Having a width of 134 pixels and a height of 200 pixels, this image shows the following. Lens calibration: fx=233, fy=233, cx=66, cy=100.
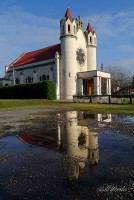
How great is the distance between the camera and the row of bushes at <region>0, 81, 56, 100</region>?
39812mm

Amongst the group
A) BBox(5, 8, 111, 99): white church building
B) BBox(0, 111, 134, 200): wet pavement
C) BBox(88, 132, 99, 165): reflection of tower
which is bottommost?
BBox(0, 111, 134, 200): wet pavement

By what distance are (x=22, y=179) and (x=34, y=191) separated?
553mm

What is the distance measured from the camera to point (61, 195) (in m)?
3.19

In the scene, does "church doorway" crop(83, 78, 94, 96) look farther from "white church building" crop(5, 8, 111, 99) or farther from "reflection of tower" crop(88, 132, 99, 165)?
"reflection of tower" crop(88, 132, 99, 165)

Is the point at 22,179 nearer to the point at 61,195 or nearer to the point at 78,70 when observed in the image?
the point at 61,195

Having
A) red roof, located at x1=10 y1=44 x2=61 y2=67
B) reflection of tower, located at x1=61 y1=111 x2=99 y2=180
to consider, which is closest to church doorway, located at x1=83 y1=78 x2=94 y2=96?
red roof, located at x1=10 y1=44 x2=61 y2=67

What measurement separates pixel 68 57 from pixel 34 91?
11.3 meters

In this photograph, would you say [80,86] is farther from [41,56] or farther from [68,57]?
[41,56]

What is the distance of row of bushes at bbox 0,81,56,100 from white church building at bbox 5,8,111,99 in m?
6.69

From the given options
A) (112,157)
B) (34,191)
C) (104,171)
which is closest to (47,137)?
(112,157)

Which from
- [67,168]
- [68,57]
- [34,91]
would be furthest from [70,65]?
[67,168]

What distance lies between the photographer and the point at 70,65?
47.6m

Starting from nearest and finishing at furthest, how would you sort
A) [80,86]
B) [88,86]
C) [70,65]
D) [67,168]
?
[67,168], [70,65], [80,86], [88,86]

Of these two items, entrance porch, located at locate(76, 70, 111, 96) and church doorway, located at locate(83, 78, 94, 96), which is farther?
church doorway, located at locate(83, 78, 94, 96)
